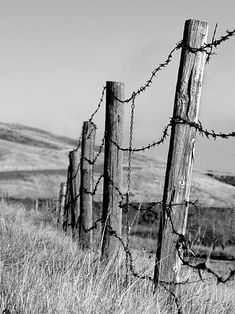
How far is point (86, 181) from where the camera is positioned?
9.70 meters

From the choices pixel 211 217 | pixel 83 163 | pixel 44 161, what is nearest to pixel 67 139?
pixel 44 161

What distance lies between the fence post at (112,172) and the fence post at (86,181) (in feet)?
6.80

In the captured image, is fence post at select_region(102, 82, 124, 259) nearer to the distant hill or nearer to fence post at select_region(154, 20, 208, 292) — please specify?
fence post at select_region(154, 20, 208, 292)

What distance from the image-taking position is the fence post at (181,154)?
5.11 meters

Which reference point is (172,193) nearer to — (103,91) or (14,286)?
(14,286)

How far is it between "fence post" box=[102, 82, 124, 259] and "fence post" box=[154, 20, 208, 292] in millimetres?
1741

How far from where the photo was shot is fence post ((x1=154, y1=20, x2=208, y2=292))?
5.11 metres

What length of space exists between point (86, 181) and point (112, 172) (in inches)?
102

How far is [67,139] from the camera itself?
99.4 metres

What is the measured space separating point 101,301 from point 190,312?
3.14 feet

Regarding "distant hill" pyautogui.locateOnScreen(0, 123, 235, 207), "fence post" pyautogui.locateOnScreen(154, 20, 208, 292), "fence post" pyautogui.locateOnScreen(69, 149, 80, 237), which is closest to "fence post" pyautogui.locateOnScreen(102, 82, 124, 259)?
"fence post" pyautogui.locateOnScreen(154, 20, 208, 292)

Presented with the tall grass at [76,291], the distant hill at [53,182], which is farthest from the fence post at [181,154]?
the distant hill at [53,182]

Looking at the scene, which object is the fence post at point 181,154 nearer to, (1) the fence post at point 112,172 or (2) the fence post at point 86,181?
(1) the fence post at point 112,172

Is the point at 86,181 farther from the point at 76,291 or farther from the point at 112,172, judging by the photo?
the point at 76,291
